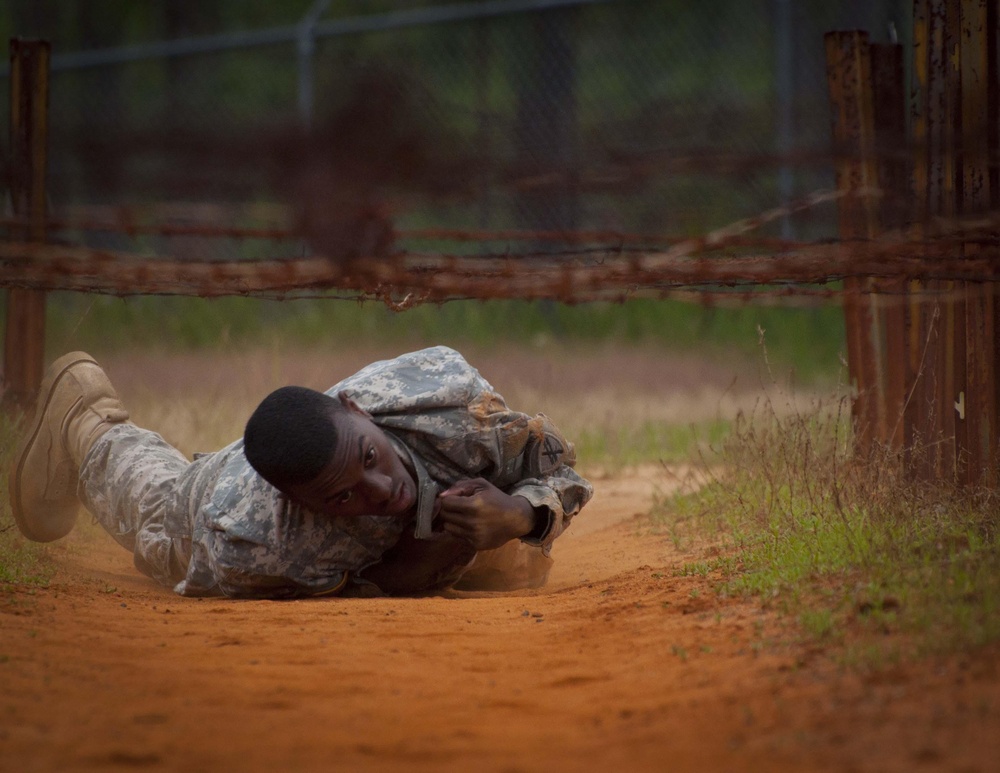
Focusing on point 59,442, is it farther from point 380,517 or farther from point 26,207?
point 380,517

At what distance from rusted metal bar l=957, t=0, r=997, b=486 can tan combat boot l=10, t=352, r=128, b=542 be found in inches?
134

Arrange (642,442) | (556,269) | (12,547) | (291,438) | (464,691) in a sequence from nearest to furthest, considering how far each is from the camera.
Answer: (464,691) → (291,438) → (556,269) → (12,547) → (642,442)

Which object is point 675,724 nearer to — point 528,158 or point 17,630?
point 528,158

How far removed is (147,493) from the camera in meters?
4.48

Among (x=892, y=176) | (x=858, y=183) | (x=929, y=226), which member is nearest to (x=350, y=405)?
(x=929, y=226)

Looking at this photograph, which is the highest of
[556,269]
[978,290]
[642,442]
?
[556,269]

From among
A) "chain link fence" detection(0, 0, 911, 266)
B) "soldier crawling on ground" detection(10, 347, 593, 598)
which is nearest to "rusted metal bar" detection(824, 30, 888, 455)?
"chain link fence" detection(0, 0, 911, 266)

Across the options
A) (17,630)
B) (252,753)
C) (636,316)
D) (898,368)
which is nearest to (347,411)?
(17,630)

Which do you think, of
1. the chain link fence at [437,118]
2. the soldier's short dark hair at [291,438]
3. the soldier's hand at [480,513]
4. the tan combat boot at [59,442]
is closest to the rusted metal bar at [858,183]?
the chain link fence at [437,118]

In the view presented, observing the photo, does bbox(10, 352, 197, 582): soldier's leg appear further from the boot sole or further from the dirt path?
the dirt path

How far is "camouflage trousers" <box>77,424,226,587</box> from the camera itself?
4.26m

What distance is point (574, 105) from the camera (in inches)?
427

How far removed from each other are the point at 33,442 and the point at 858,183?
364 centimetres

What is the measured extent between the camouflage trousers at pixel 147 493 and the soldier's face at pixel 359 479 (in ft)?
2.70
